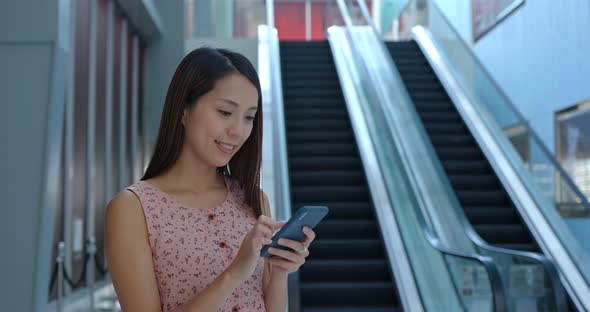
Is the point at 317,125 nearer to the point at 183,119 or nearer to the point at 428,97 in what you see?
the point at 428,97

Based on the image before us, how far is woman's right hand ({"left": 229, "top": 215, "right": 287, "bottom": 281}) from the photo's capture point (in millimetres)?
1501

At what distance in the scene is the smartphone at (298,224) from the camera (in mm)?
1522

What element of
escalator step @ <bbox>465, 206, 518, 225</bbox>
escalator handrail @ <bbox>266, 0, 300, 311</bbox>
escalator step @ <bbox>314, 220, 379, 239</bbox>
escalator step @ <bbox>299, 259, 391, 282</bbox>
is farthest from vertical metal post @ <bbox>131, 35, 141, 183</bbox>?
escalator step @ <bbox>465, 206, 518, 225</bbox>

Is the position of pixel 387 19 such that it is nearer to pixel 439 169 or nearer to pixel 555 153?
pixel 555 153

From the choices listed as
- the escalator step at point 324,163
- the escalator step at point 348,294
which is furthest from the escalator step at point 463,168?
the escalator step at point 348,294

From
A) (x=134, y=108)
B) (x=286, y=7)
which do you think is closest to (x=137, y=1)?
(x=134, y=108)

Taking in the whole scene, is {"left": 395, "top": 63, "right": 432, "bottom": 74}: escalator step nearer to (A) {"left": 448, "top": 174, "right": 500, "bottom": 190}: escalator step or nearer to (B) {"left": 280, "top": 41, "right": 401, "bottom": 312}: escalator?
(B) {"left": 280, "top": 41, "right": 401, "bottom": 312}: escalator

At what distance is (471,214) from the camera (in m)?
8.03

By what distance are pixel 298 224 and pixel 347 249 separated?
18.8 feet

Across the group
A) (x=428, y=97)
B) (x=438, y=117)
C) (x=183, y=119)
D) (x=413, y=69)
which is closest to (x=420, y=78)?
(x=413, y=69)

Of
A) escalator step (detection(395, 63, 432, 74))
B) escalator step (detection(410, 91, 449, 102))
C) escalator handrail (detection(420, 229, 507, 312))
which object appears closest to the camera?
escalator handrail (detection(420, 229, 507, 312))

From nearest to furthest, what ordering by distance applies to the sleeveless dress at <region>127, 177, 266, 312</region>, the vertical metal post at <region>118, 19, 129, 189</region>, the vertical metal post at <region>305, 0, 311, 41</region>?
the sleeveless dress at <region>127, 177, 266, 312</region> < the vertical metal post at <region>118, 19, 129, 189</region> < the vertical metal post at <region>305, 0, 311, 41</region>

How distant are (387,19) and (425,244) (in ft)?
32.1

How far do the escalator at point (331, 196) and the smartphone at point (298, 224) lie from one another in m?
4.83
